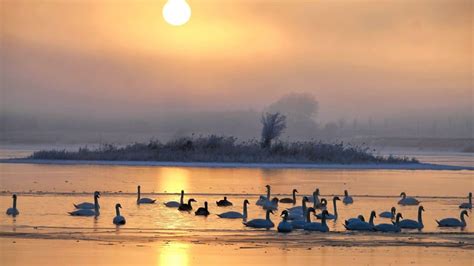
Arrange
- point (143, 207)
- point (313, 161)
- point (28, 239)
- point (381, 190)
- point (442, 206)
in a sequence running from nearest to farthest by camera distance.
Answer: point (28, 239) < point (143, 207) < point (442, 206) < point (381, 190) < point (313, 161)

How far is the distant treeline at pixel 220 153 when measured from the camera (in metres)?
42.9

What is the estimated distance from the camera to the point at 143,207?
19.3m

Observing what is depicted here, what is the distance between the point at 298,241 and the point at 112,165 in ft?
85.7

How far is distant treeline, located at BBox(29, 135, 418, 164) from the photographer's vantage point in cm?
4291

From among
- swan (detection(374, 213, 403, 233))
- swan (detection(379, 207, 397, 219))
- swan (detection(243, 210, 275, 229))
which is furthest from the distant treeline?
swan (detection(374, 213, 403, 233))

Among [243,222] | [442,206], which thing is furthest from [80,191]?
[442,206]

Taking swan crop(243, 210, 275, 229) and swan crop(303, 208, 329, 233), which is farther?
swan crop(243, 210, 275, 229)

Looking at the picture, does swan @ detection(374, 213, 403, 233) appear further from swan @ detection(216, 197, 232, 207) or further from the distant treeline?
the distant treeline

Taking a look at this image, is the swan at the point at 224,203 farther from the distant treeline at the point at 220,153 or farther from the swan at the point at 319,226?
the distant treeline at the point at 220,153

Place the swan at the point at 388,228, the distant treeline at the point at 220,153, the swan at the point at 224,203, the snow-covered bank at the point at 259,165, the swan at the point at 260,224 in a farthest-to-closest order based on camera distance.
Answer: the distant treeline at the point at 220,153 < the snow-covered bank at the point at 259,165 < the swan at the point at 224,203 < the swan at the point at 260,224 < the swan at the point at 388,228

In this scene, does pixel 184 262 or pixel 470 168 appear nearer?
pixel 184 262

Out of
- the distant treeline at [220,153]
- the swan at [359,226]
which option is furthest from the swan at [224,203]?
the distant treeline at [220,153]

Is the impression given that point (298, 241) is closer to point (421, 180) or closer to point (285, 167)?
point (421, 180)

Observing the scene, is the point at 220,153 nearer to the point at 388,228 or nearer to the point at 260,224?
the point at 260,224
